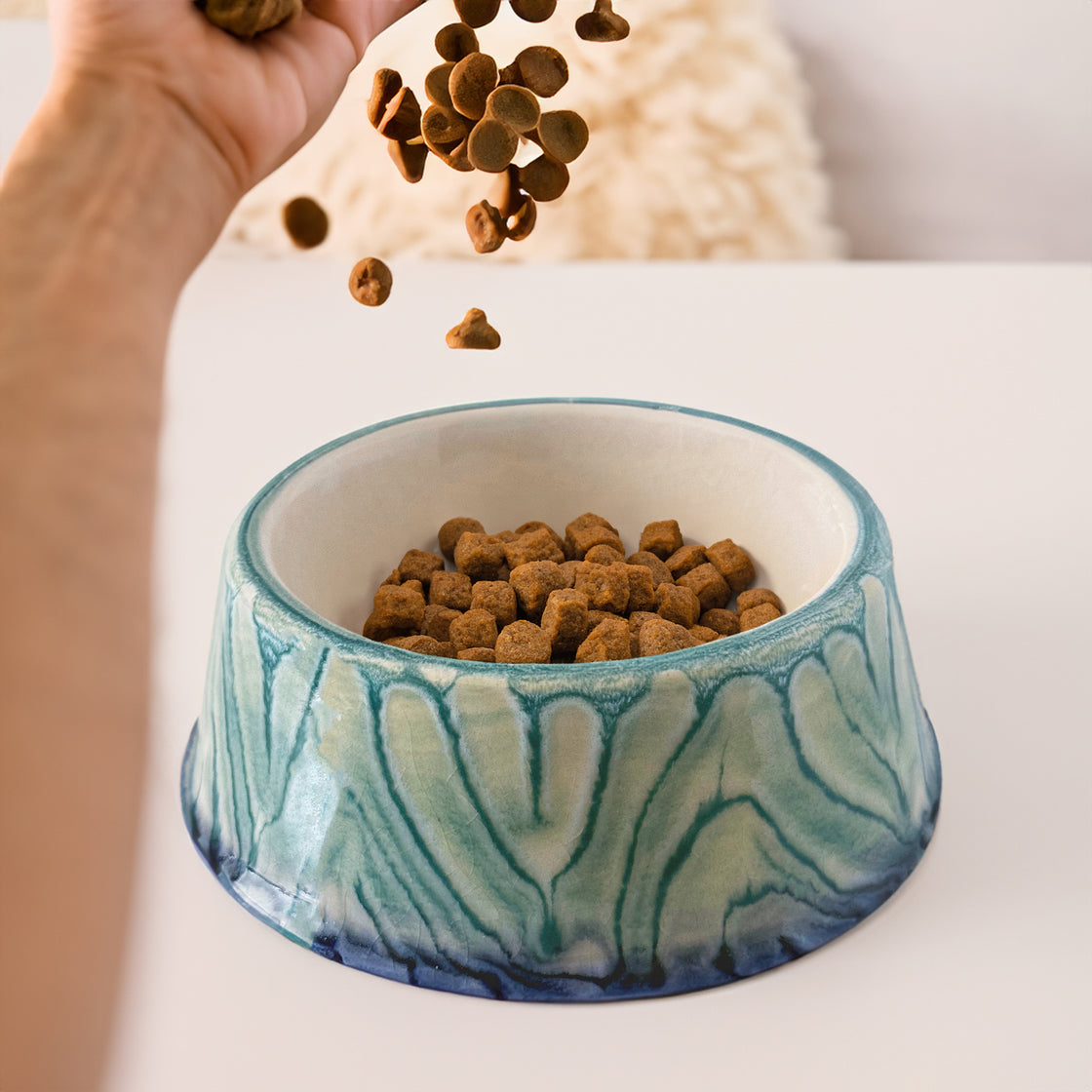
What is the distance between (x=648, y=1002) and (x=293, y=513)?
16.6 inches

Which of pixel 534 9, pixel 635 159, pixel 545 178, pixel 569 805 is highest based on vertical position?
pixel 534 9

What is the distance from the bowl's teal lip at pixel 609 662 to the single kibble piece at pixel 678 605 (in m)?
0.14

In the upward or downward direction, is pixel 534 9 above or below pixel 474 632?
above

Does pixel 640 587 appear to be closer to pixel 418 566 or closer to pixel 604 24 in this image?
pixel 418 566

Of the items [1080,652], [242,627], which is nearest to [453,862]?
[242,627]

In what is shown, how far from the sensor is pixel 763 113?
1956 millimetres

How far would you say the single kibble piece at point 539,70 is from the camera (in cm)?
83

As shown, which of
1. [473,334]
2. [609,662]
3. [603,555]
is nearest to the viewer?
[609,662]

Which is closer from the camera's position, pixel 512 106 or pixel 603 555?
pixel 512 106

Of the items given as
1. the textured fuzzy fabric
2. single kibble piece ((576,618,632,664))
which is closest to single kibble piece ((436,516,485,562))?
single kibble piece ((576,618,632,664))

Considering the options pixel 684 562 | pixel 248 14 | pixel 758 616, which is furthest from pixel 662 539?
pixel 248 14

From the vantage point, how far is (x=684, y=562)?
3.42 ft

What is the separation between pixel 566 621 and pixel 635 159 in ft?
4.04

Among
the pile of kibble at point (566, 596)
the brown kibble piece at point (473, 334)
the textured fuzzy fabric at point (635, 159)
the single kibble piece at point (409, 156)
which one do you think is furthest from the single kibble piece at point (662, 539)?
the textured fuzzy fabric at point (635, 159)
